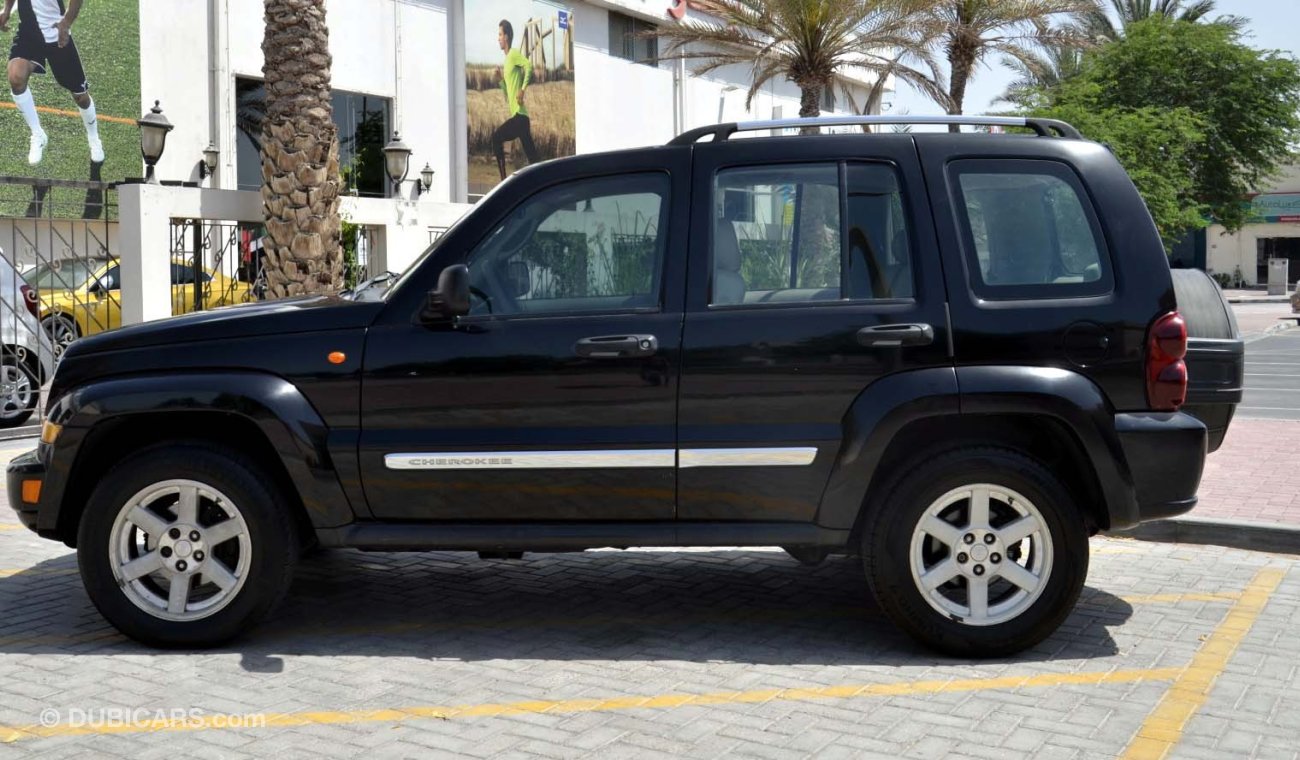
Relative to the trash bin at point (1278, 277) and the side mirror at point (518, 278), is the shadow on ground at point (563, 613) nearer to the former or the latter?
the side mirror at point (518, 278)

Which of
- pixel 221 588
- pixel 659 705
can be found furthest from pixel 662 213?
pixel 221 588

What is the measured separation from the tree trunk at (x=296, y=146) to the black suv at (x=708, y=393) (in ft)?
33.4

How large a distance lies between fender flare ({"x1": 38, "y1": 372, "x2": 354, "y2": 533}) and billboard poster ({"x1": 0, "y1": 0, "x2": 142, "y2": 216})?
824 inches

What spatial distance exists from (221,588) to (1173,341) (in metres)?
3.70

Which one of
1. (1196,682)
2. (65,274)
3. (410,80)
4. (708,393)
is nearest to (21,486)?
(708,393)

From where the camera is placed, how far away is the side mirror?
17.2 feet

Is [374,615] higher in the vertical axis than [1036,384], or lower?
lower

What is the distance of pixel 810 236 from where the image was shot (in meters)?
5.30

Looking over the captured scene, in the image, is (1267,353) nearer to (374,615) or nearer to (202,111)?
(202,111)

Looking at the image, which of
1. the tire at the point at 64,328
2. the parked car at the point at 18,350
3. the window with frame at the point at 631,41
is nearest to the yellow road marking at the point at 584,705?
the parked car at the point at 18,350

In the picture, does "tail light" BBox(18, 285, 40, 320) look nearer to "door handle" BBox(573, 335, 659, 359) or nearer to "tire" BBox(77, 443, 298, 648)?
"tire" BBox(77, 443, 298, 648)

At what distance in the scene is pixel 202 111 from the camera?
1039 inches

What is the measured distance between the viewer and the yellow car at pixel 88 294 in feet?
53.1

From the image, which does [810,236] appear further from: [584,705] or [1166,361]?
[584,705]
